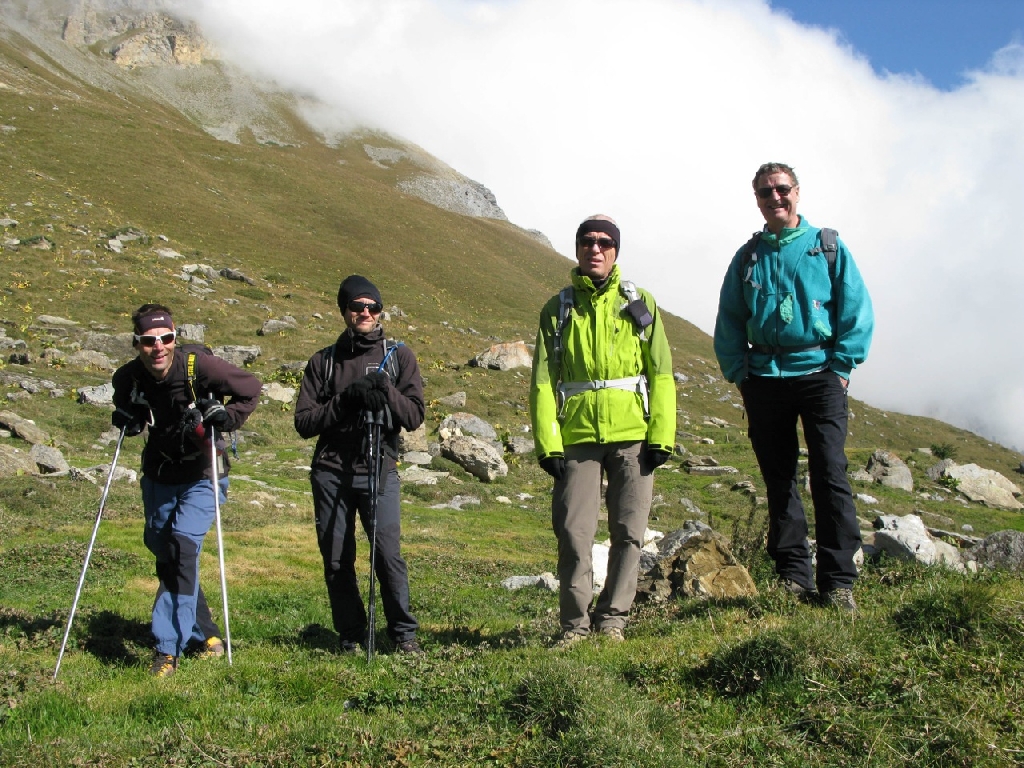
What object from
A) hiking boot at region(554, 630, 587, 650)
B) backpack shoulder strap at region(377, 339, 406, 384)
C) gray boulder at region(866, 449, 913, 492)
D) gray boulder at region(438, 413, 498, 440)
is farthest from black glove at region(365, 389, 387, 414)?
gray boulder at region(866, 449, 913, 492)

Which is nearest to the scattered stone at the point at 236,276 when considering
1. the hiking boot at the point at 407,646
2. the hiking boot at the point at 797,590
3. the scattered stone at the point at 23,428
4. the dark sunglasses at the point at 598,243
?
the scattered stone at the point at 23,428

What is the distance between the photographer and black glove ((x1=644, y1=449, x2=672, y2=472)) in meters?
5.99

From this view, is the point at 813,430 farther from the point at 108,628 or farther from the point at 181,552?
the point at 108,628

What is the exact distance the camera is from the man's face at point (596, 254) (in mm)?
6172

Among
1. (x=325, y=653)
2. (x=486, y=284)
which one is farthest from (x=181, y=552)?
(x=486, y=284)

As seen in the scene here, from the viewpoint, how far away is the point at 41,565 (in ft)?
34.0

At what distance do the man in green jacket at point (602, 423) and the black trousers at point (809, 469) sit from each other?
0.74 m

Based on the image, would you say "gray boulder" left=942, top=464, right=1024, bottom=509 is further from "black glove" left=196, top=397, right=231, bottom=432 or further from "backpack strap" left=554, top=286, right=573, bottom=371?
"black glove" left=196, top=397, right=231, bottom=432

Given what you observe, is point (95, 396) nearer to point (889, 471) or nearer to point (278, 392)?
point (278, 392)

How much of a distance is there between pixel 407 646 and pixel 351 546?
3.04ft

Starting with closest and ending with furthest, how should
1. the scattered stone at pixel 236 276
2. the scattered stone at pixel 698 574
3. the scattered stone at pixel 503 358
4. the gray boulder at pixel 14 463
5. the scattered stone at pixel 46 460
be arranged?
the scattered stone at pixel 698 574 < the gray boulder at pixel 14 463 < the scattered stone at pixel 46 460 < the scattered stone at pixel 503 358 < the scattered stone at pixel 236 276

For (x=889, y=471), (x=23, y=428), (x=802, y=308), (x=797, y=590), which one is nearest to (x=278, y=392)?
(x=23, y=428)

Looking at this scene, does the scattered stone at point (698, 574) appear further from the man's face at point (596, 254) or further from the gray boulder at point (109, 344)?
the gray boulder at point (109, 344)

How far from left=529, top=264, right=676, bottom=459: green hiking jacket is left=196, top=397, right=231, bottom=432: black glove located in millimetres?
2446
